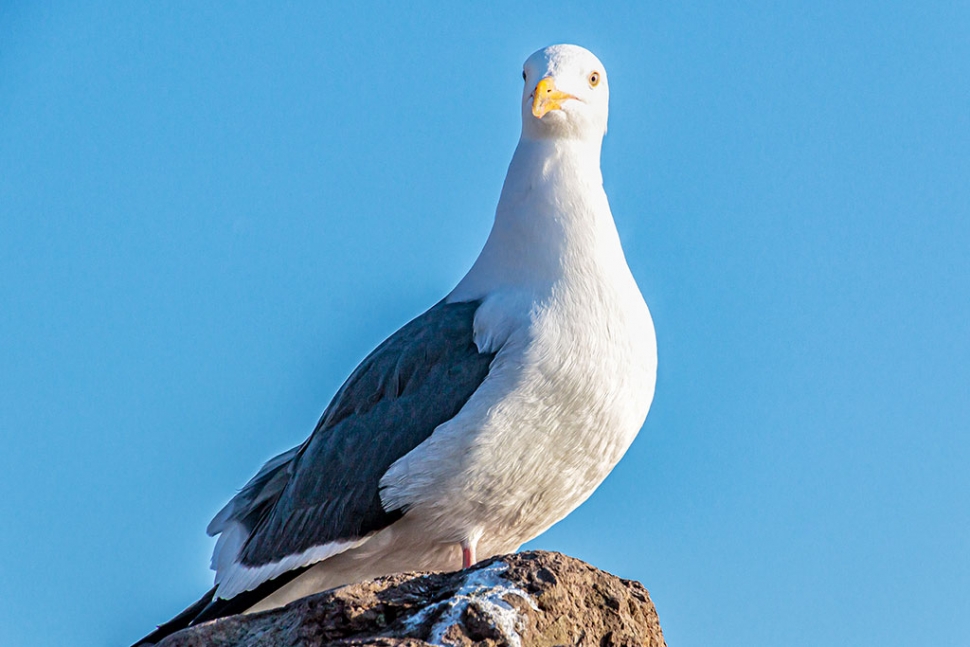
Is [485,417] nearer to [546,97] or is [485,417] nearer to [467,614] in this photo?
[546,97]

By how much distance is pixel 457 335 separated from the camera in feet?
26.6

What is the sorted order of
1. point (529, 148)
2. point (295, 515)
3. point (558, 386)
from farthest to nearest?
point (529, 148)
point (295, 515)
point (558, 386)

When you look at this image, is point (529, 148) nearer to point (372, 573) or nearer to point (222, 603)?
point (372, 573)

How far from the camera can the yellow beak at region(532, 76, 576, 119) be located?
841 cm

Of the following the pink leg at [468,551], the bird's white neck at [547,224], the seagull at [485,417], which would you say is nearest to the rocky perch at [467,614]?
the seagull at [485,417]

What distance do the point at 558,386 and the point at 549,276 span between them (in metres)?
0.80

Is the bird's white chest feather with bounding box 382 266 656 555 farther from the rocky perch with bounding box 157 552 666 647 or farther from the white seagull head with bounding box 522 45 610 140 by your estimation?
the rocky perch with bounding box 157 552 666 647

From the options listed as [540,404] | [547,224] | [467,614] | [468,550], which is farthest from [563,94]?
[467,614]

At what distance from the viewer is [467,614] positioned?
5.13 meters

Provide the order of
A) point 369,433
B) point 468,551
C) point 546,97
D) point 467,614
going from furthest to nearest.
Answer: point 546,97
point 369,433
point 468,551
point 467,614

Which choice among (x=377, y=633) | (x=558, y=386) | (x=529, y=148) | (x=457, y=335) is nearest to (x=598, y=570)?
(x=377, y=633)

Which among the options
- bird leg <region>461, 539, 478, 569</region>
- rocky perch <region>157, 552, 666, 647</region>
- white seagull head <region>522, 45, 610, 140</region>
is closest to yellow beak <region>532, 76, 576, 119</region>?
white seagull head <region>522, 45, 610, 140</region>

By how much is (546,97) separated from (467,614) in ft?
14.1

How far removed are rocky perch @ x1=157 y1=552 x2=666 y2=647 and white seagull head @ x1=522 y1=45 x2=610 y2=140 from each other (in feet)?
12.4
